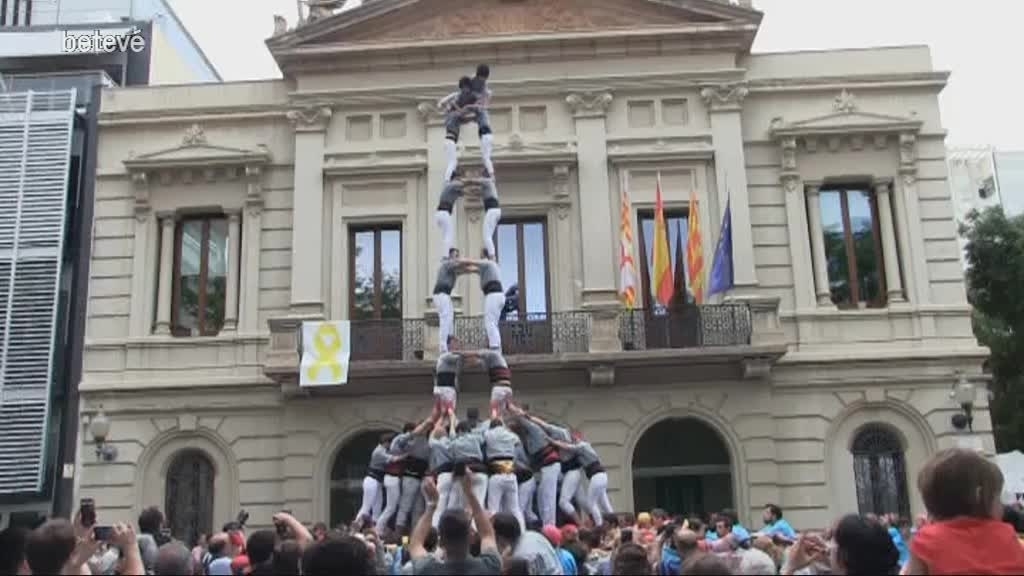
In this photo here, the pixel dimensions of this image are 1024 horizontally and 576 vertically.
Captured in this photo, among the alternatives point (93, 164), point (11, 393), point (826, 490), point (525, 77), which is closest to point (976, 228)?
point (826, 490)

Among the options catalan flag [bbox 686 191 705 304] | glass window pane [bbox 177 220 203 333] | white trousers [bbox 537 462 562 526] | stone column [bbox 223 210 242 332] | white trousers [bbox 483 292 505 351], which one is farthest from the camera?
glass window pane [bbox 177 220 203 333]

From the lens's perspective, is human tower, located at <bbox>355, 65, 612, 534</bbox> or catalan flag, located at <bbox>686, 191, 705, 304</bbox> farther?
catalan flag, located at <bbox>686, 191, 705, 304</bbox>

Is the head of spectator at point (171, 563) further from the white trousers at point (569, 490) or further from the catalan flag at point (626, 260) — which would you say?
the catalan flag at point (626, 260)

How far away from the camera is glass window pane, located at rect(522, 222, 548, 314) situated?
24.9 m

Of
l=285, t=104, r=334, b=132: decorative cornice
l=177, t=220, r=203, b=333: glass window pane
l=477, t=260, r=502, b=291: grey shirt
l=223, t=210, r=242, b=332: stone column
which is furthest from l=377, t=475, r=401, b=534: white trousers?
l=285, t=104, r=334, b=132: decorative cornice

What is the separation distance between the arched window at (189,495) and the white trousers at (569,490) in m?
10.8

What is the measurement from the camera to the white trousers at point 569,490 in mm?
16562

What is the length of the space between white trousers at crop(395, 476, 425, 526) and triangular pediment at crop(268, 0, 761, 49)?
12679 mm

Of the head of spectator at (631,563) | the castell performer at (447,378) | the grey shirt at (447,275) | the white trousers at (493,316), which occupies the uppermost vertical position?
the grey shirt at (447,275)

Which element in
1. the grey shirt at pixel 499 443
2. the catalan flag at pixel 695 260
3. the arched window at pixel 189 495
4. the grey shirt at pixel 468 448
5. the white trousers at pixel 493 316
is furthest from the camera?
the arched window at pixel 189 495

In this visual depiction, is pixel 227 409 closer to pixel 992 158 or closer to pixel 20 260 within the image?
pixel 20 260

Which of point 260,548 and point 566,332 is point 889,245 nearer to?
point 566,332

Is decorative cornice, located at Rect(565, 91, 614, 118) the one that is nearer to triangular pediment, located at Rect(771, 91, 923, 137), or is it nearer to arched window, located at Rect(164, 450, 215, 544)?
triangular pediment, located at Rect(771, 91, 923, 137)

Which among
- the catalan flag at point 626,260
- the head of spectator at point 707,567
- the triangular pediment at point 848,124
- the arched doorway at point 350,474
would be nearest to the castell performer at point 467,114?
the catalan flag at point 626,260
